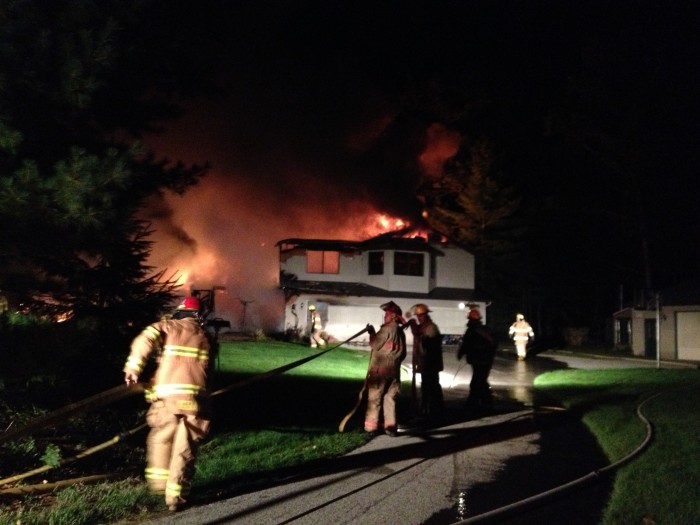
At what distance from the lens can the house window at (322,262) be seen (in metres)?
38.0

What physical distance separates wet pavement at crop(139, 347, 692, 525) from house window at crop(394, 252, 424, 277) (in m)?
27.2

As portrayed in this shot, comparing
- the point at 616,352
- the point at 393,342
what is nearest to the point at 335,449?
the point at 393,342

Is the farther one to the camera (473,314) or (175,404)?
(473,314)

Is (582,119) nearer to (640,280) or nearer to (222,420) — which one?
(640,280)

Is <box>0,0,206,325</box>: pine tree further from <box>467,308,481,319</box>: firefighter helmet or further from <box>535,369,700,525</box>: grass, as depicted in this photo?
<box>467,308,481,319</box>: firefighter helmet

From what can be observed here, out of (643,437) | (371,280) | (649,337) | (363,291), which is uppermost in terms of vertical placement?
(371,280)

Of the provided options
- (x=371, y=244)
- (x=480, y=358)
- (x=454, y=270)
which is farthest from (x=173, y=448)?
(x=454, y=270)

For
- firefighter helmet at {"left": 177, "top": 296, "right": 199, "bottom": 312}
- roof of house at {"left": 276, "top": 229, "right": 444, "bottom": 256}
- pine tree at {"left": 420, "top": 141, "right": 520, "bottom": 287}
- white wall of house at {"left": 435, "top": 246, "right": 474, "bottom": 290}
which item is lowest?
firefighter helmet at {"left": 177, "top": 296, "right": 199, "bottom": 312}

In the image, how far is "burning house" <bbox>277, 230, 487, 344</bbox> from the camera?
118ft

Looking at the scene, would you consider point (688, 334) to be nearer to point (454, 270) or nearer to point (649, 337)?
point (649, 337)

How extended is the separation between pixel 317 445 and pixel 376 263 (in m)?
29.9

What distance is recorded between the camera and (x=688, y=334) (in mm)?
28609

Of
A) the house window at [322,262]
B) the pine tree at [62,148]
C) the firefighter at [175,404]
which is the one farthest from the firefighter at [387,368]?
the house window at [322,262]

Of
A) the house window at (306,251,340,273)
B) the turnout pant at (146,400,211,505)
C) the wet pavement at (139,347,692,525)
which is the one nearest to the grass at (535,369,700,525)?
the wet pavement at (139,347,692,525)
